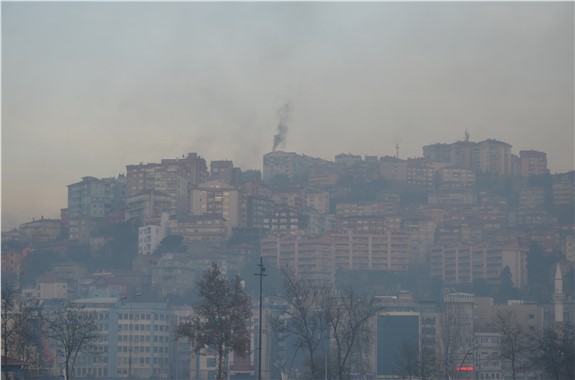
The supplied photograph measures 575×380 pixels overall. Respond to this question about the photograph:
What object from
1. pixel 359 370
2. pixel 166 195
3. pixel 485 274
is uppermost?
pixel 166 195

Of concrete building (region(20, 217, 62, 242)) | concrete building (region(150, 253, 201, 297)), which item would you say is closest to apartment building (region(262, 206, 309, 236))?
concrete building (region(150, 253, 201, 297))

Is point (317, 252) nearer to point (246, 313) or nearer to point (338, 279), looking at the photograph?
point (338, 279)

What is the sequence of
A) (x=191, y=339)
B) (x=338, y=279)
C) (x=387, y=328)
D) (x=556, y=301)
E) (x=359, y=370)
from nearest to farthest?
(x=191, y=339)
(x=359, y=370)
(x=387, y=328)
(x=556, y=301)
(x=338, y=279)

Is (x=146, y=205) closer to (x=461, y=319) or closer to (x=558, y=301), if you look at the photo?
(x=558, y=301)

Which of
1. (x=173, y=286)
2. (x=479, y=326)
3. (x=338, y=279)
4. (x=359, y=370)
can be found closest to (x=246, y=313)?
(x=359, y=370)

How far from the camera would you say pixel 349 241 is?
591 ft

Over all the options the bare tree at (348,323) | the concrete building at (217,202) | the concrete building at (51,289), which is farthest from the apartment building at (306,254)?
the bare tree at (348,323)

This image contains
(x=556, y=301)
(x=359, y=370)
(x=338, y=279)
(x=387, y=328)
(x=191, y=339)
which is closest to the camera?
(x=191, y=339)

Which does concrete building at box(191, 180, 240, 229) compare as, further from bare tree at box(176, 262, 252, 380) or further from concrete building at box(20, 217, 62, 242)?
bare tree at box(176, 262, 252, 380)

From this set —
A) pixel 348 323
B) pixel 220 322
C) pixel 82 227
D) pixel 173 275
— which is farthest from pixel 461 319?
pixel 220 322

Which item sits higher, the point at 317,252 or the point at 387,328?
the point at 317,252

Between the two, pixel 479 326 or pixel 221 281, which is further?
pixel 479 326

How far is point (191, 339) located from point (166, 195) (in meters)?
150

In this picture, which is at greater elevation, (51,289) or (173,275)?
(173,275)
